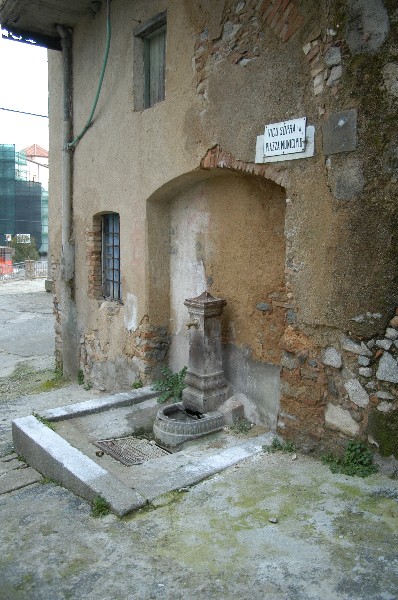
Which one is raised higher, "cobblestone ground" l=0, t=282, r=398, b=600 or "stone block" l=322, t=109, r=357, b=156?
"stone block" l=322, t=109, r=357, b=156

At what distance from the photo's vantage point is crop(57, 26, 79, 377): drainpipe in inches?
319

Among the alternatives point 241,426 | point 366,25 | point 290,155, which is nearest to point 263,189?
point 290,155

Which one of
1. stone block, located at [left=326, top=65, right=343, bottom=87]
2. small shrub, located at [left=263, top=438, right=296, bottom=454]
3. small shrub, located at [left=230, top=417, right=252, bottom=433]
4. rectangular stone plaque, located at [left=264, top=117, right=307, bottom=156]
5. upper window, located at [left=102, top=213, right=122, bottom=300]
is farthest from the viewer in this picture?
upper window, located at [left=102, top=213, right=122, bottom=300]

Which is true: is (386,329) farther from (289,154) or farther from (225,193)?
(225,193)

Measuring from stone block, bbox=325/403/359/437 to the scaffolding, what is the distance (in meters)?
32.3

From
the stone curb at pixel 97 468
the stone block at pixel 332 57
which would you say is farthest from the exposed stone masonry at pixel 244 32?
the stone curb at pixel 97 468

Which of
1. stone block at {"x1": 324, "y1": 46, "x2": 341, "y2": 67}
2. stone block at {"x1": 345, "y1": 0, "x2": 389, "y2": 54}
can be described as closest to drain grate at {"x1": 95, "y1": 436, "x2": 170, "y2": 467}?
stone block at {"x1": 324, "y1": 46, "x2": 341, "y2": 67}

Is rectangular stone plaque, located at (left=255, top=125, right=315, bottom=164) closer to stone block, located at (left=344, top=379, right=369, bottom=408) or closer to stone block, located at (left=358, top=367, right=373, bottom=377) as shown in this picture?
stone block, located at (left=358, top=367, right=373, bottom=377)

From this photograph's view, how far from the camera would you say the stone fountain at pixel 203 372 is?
5.41 metres

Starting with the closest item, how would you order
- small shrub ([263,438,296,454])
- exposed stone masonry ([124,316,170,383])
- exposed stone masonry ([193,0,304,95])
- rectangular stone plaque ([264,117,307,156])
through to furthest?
rectangular stone plaque ([264,117,307,156]) < exposed stone masonry ([193,0,304,95]) < small shrub ([263,438,296,454]) < exposed stone masonry ([124,316,170,383])

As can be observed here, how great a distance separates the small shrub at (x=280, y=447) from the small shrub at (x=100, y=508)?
59.2 inches

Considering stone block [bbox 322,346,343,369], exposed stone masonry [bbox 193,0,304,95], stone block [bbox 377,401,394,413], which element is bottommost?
stone block [bbox 377,401,394,413]

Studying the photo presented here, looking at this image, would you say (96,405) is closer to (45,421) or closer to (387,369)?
(45,421)

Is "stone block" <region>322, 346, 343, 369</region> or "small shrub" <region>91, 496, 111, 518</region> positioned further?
"stone block" <region>322, 346, 343, 369</region>
